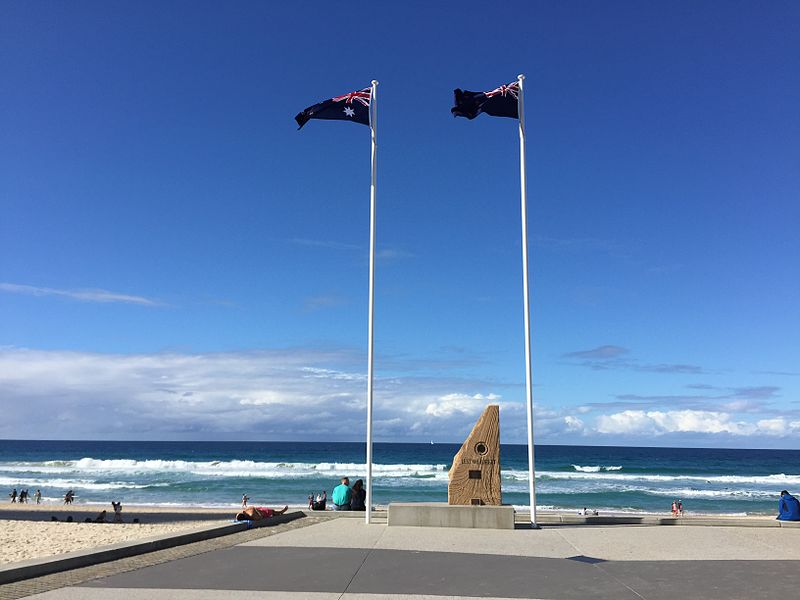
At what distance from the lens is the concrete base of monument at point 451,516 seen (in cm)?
1356

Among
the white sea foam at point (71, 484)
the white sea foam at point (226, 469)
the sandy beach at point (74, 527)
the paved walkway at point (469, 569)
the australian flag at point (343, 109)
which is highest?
the australian flag at point (343, 109)

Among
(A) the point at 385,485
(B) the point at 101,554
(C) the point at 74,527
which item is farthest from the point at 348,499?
(A) the point at 385,485

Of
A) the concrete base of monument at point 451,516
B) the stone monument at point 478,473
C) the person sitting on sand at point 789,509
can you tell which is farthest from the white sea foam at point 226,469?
the concrete base of monument at point 451,516

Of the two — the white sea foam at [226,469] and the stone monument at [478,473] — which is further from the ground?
the stone monument at [478,473]

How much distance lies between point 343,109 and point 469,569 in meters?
10.6

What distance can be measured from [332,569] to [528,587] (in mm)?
2756

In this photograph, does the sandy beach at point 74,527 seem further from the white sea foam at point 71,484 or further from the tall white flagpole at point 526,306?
the white sea foam at point 71,484

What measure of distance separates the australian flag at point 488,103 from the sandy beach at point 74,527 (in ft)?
43.2

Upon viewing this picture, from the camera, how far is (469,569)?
360 inches

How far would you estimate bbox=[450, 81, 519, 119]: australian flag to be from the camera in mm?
15281

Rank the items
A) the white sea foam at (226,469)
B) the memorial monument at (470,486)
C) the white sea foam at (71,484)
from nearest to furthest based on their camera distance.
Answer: the memorial monument at (470,486) → the white sea foam at (71,484) → the white sea foam at (226,469)

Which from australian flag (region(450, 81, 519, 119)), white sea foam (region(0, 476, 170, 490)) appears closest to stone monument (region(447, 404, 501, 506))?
australian flag (region(450, 81, 519, 119))

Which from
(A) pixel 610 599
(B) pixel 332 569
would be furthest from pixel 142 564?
(A) pixel 610 599

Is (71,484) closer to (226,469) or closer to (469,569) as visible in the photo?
(226,469)
